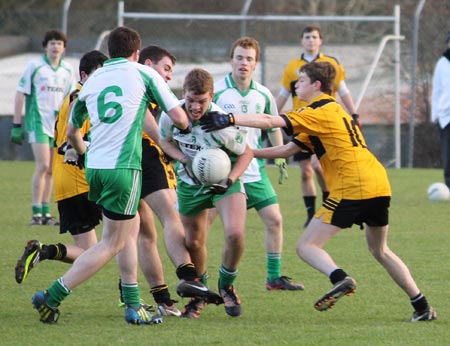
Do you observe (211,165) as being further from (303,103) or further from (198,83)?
(303,103)

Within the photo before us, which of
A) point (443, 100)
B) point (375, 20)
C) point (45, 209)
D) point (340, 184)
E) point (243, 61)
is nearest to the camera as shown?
point (340, 184)

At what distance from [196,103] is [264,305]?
1.57m

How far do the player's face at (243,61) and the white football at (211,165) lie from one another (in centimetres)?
161

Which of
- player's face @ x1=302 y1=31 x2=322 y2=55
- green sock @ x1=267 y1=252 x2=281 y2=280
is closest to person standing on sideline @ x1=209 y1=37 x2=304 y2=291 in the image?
green sock @ x1=267 y1=252 x2=281 y2=280

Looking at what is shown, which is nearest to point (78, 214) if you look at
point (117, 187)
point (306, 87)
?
point (117, 187)

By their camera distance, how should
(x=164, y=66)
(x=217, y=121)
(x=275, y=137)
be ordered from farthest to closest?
(x=275, y=137) → (x=164, y=66) → (x=217, y=121)

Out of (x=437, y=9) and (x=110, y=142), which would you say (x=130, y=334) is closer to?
(x=110, y=142)

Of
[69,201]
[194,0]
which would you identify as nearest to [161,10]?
[194,0]

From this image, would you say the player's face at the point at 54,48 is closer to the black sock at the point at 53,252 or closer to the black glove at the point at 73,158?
the black sock at the point at 53,252

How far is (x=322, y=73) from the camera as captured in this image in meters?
6.73

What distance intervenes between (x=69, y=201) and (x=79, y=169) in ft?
0.80

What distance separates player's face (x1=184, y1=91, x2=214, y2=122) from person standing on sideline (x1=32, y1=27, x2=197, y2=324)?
257 millimetres

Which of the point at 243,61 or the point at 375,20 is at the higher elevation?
the point at 375,20

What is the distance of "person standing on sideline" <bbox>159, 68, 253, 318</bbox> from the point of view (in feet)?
22.3
